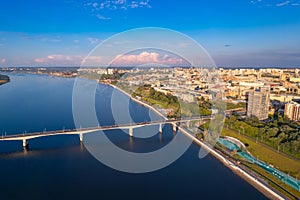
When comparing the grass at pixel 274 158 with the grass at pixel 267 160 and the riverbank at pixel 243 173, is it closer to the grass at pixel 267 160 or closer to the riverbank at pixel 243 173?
the grass at pixel 267 160

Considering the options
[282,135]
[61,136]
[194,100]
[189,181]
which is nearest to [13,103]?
[61,136]

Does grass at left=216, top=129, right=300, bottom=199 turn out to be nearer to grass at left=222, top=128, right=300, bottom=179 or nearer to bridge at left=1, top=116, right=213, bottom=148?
grass at left=222, top=128, right=300, bottom=179

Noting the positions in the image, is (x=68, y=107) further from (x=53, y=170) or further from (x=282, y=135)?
(x=282, y=135)

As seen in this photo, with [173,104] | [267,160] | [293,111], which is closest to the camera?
[267,160]

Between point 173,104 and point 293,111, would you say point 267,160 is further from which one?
point 173,104

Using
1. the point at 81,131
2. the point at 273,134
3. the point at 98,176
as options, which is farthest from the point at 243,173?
the point at 81,131

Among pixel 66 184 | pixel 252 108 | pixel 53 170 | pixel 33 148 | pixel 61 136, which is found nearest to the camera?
pixel 66 184

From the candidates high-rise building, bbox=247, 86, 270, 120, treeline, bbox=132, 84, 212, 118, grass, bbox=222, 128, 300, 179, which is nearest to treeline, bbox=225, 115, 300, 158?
grass, bbox=222, 128, 300, 179

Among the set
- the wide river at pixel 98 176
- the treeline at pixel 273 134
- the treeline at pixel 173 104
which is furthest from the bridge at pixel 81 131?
the treeline at pixel 273 134
